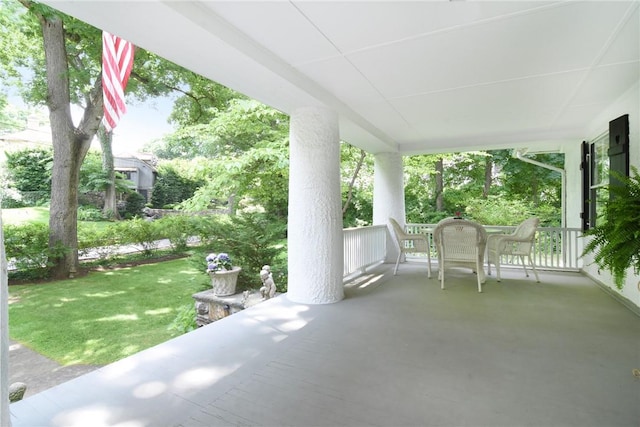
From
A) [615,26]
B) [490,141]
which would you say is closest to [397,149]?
[490,141]

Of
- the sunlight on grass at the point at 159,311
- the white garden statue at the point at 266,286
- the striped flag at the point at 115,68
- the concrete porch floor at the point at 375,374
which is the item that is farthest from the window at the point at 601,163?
the sunlight on grass at the point at 159,311

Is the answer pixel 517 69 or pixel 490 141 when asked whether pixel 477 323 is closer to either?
pixel 517 69

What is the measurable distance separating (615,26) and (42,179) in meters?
15.2

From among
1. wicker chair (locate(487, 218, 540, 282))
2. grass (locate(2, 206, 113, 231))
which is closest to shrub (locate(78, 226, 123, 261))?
grass (locate(2, 206, 113, 231))

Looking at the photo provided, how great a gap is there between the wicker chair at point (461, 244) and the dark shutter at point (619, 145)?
5.12 feet

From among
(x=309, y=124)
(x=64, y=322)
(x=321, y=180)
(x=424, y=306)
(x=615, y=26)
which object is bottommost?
(x=64, y=322)

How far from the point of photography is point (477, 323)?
296 cm

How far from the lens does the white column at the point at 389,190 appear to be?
6363mm

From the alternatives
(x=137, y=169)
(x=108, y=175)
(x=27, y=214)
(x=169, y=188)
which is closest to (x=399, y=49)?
(x=27, y=214)

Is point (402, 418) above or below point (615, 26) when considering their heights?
below

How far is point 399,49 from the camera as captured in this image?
100.0 inches

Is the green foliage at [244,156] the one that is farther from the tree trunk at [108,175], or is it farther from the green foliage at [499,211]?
the green foliage at [499,211]

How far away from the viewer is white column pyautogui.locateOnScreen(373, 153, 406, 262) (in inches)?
251

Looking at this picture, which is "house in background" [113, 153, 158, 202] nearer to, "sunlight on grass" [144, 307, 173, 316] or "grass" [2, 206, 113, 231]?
"grass" [2, 206, 113, 231]
